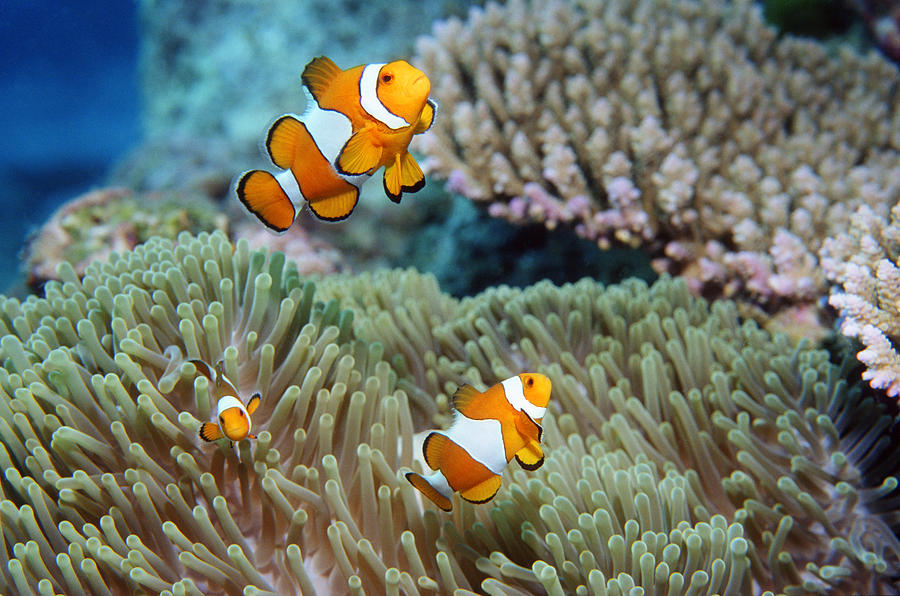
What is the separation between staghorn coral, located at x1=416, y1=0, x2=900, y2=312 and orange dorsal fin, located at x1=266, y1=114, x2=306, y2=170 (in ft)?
6.01

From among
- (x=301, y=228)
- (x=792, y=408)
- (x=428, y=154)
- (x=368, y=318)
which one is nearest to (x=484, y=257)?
(x=428, y=154)

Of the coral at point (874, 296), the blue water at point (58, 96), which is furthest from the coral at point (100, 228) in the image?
the blue water at point (58, 96)

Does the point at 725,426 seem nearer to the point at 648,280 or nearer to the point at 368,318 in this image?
the point at 368,318

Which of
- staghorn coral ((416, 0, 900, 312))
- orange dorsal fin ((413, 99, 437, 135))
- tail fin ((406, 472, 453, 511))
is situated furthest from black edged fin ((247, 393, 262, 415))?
staghorn coral ((416, 0, 900, 312))

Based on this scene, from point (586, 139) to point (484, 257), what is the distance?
91 centimetres

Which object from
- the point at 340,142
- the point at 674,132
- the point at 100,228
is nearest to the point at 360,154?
the point at 340,142

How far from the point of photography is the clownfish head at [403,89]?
103 cm

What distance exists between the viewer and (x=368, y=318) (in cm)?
220

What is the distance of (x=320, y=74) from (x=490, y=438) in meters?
0.76

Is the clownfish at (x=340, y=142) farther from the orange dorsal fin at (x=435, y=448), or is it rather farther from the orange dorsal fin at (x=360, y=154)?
the orange dorsal fin at (x=435, y=448)

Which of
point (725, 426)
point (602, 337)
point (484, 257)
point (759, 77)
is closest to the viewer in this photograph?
point (725, 426)

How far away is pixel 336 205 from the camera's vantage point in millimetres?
1184

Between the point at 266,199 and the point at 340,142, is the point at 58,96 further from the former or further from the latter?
the point at 340,142

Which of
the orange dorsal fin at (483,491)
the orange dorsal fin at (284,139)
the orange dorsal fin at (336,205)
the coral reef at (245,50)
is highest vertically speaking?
the coral reef at (245,50)
